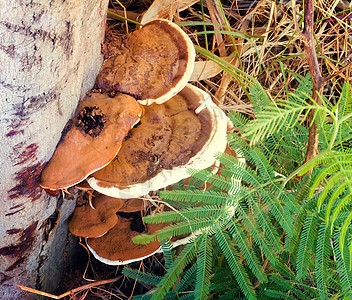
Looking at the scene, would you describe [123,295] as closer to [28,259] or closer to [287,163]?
[28,259]

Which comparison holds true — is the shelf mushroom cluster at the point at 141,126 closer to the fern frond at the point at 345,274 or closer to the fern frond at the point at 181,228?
the fern frond at the point at 181,228

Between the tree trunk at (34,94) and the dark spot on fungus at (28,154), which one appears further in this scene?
the dark spot on fungus at (28,154)

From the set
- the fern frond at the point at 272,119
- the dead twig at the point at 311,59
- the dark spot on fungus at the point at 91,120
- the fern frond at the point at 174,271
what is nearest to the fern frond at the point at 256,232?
the fern frond at the point at 174,271

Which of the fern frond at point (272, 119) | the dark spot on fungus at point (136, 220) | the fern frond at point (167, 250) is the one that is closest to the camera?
the fern frond at point (272, 119)

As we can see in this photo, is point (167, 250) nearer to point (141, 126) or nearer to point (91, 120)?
point (141, 126)

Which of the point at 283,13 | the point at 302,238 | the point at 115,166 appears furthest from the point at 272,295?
the point at 283,13

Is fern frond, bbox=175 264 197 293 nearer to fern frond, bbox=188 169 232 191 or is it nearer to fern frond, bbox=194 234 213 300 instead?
fern frond, bbox=194 234 213 300

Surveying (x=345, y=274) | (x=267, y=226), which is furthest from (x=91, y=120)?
(x=345, y=274)
